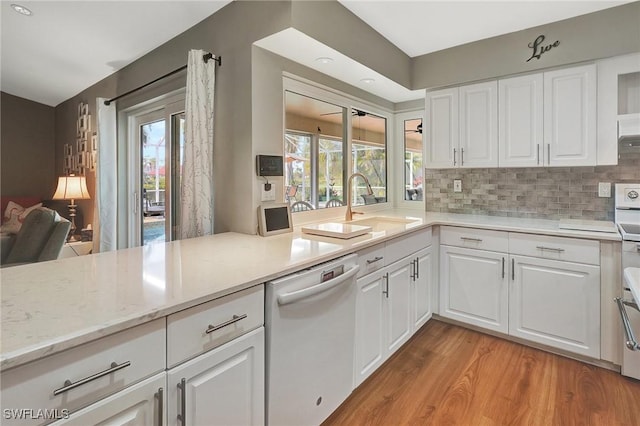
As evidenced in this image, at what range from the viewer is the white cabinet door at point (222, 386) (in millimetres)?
940

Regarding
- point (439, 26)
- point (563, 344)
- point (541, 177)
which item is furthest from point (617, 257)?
point (439, 26)

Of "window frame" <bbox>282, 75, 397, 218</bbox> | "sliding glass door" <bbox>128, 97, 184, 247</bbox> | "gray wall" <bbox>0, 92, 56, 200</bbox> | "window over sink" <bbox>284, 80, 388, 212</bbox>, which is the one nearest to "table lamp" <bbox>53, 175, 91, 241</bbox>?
"sliding glass door" <bbox>128, 97, 184, 247</bbox>

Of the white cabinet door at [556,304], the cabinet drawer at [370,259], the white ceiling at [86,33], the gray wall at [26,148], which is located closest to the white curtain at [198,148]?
the white ceiling at [86,33]

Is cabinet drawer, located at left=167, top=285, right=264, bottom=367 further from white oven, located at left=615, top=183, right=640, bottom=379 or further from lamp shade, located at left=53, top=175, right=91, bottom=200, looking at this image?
lamp shade, located at left=53, top=175, right=91, bottom=200

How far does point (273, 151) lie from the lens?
209 cm

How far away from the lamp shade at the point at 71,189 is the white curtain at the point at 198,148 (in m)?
2.57

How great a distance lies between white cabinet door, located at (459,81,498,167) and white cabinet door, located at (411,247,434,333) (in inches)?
34.8

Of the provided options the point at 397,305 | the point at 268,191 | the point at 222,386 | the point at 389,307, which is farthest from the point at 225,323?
the point at 397,305

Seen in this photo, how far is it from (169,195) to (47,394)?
225cm

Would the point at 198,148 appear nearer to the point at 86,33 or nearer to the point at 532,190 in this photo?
the point at 86,33

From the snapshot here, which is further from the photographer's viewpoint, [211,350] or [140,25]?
[140,25]

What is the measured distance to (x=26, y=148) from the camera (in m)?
4.84

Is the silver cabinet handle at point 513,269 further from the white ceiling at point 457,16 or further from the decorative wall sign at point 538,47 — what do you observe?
the white ceiling at point 457,16

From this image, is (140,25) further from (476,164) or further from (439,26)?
(476,164)
